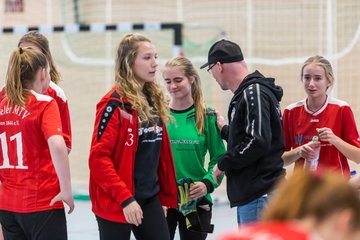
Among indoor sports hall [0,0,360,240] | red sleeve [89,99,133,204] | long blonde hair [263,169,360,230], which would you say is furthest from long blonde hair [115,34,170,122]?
indoor sports hall [0,0,360,240]

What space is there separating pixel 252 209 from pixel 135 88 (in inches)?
35.9

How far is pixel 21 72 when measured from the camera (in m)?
4.01

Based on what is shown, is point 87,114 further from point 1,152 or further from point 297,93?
point 1,152

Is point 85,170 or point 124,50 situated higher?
point 124,50

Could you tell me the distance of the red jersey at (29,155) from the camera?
394 centimetres

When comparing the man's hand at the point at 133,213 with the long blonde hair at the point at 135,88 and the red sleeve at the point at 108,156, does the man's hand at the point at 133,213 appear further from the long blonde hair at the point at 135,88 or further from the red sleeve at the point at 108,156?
the long blonde hair at the point at 135,88

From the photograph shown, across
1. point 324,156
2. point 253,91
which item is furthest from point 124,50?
point 324,156

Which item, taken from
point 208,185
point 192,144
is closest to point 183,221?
point 208,185

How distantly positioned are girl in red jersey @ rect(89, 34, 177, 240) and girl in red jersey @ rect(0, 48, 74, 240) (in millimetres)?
195

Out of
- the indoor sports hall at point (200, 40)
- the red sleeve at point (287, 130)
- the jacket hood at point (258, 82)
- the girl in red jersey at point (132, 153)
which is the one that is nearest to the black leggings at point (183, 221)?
the girl in red jersey at point (132, 153)

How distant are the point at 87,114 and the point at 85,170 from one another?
2.49 ft

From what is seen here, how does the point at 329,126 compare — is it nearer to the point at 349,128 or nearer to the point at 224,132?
the point at 349,128

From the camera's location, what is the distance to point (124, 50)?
409cm

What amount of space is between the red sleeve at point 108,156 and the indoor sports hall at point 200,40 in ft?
12.9
